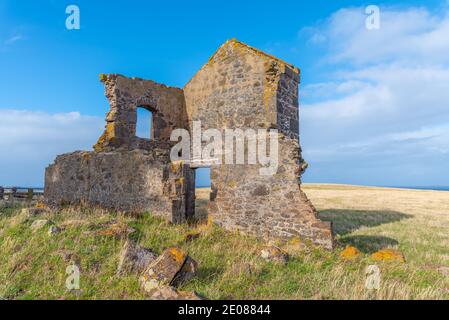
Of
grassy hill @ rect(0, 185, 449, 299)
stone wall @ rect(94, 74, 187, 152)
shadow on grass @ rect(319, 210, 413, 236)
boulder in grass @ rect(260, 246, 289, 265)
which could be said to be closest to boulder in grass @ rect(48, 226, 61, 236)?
grassy hill @ rect(0, 185, 449, 299)

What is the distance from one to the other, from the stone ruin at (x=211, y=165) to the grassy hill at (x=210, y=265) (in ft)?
2.42

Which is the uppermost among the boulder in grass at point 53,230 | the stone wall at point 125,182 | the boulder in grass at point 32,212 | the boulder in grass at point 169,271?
the stone wall at point 125,182

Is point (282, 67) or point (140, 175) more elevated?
point (282, 67)

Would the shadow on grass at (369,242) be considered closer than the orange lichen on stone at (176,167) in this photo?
Yes

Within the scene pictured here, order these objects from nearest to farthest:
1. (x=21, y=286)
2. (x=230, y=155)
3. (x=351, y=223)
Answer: (x=21, y=286), (x=230, y=155), (x=351, y=223)

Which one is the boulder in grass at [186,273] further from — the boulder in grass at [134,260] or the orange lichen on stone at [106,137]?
the orange lichen on stone at [106,137]

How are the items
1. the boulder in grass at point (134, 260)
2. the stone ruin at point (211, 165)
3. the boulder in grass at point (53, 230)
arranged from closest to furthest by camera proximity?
1. the boulder in grass at point (134, 260)
2. the boulder in grass at point (53, 230)
3. the stone ruin at point (211, 165)

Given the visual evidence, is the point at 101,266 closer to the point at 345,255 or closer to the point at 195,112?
the point at 345,255

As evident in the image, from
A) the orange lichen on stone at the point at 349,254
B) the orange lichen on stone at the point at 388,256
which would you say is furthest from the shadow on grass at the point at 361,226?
the orange lichen on stone at the point at 388,256

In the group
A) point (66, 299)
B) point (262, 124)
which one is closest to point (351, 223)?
point (262, 124)

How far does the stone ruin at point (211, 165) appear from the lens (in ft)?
32.4

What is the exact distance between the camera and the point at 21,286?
19.6ft
